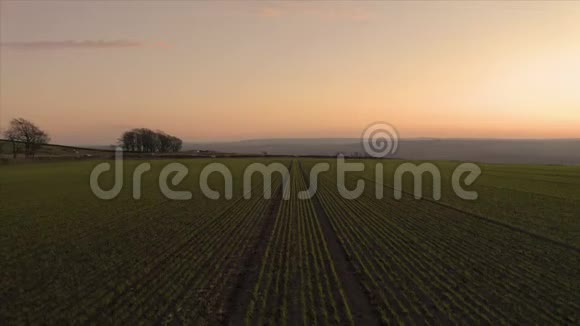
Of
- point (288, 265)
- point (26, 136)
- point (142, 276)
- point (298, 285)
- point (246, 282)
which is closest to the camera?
point (298, 285)

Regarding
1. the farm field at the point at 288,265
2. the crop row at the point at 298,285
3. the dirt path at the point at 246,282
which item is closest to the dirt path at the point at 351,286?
the farm field at the point at 288,265

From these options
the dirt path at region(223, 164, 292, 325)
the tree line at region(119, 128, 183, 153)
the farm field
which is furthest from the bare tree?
the dirt path at region(223, 164, 292, 325)

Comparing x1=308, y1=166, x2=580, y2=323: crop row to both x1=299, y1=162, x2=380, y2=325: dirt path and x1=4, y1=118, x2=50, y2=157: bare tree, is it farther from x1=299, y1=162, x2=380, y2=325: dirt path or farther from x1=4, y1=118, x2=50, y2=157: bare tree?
x1=4, y1=118, x2=50, y2=157: bare tree

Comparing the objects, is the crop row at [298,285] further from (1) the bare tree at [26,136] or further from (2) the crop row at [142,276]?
(1) the bare tree at [26,136]

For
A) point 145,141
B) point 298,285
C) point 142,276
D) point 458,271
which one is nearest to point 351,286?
point 298,285

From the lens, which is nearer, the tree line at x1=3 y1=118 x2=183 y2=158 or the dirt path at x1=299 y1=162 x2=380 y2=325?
the dirt path at x1=299 y1=162 x2=380 y2=325

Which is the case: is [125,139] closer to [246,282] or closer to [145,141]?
[145,141]
